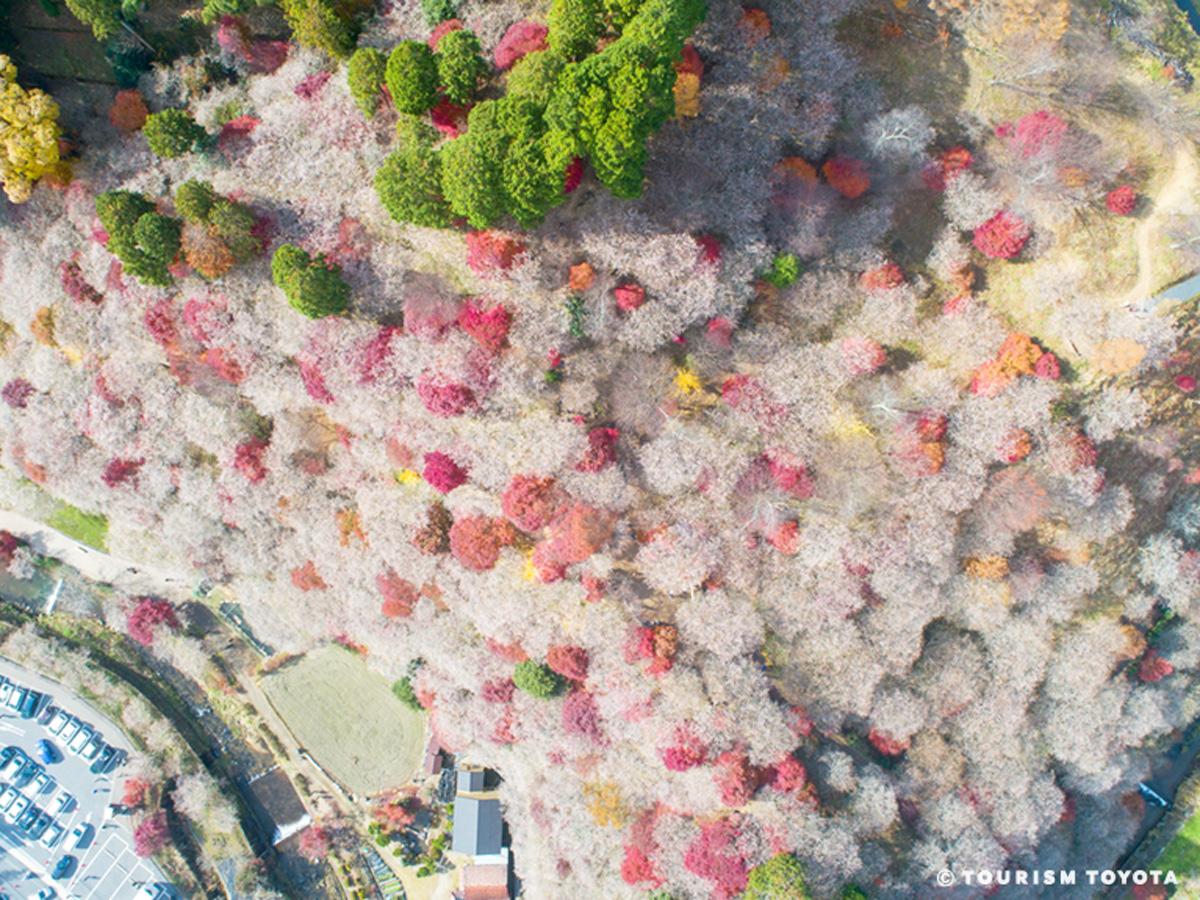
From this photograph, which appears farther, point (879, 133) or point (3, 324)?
point (3, 324)

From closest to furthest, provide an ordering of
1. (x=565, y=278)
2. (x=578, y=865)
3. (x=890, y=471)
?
(x=565, y=278)
(x=890, y=471)
(x=578, y=865)

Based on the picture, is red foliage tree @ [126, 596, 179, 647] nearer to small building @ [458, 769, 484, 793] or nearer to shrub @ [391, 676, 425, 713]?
shrub @ [391, 676, 425, 713]

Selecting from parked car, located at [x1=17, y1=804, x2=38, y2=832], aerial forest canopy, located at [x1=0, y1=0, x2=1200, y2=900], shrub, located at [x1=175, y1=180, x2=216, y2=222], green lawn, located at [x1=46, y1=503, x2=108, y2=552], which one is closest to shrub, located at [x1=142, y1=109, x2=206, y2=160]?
aerial forest canopy, located at [x1=0, y1=0, x2=1200, y2=900]

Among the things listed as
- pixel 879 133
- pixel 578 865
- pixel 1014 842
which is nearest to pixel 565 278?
pixel 879 133

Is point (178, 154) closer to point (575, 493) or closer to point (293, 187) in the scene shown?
point (293, 187)

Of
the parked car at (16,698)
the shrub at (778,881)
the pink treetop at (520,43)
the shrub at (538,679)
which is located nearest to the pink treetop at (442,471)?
the shrub at (538,679)

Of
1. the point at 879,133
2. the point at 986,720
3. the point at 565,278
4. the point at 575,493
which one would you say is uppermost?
the point at 879,133

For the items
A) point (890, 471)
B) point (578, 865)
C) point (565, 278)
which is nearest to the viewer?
point (565, 278)
